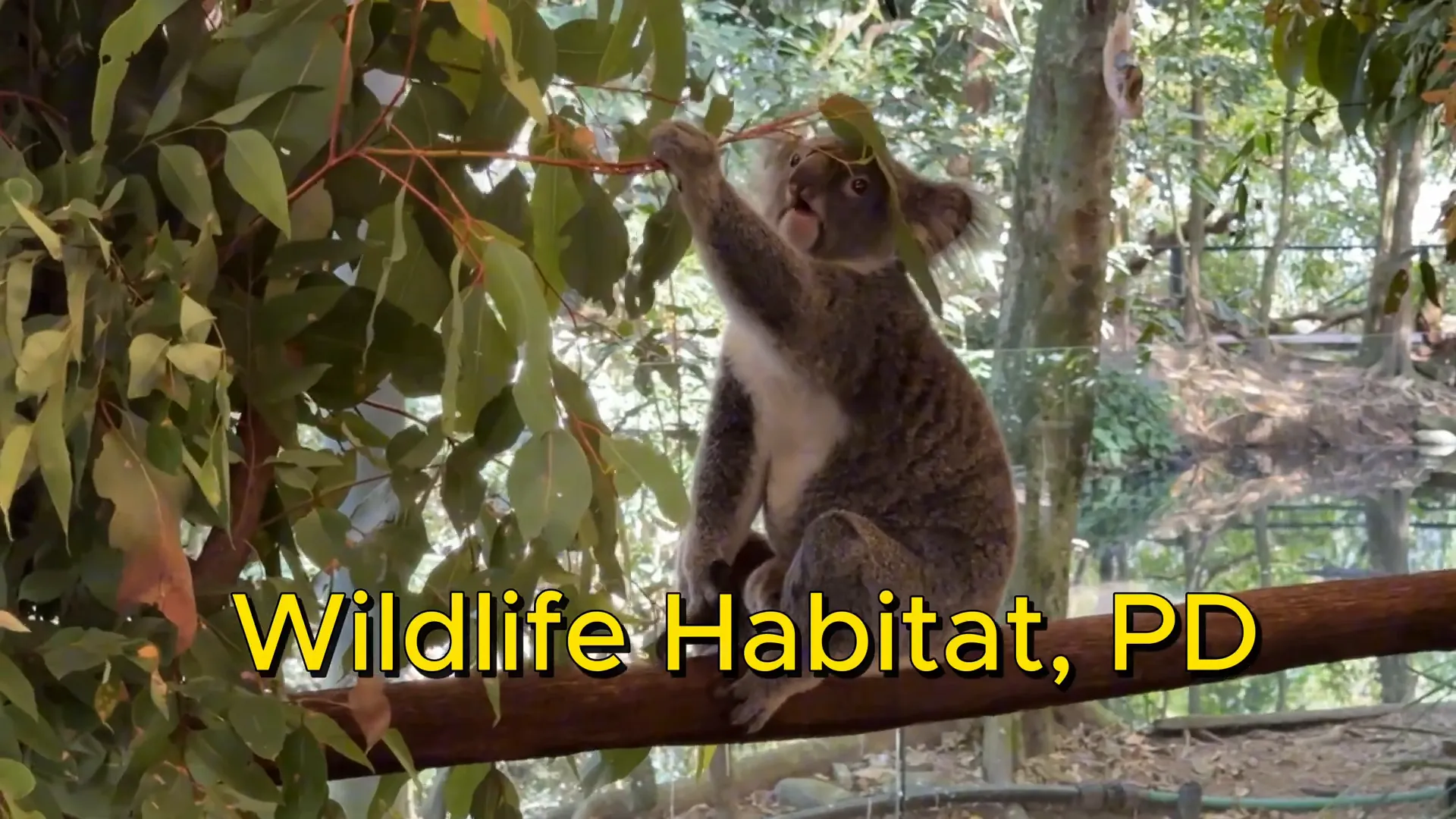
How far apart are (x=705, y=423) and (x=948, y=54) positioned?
1253mm

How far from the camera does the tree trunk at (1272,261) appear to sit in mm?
3055

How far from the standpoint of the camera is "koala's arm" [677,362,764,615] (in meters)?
1.14

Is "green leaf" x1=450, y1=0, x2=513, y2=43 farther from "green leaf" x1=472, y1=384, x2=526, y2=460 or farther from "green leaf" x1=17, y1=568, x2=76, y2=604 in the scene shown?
"green leaf" x1=17, y1=568, x2=76, y2=604

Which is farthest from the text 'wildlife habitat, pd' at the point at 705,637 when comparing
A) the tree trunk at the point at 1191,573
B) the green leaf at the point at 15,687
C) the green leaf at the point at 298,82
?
the tree trunk at the point at 1191,573

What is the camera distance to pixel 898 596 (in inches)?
41.5

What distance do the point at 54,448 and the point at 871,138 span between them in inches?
19.3

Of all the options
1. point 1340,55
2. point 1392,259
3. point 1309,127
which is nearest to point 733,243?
point 1340,55

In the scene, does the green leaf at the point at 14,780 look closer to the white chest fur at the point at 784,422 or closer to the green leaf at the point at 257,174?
the green leaf at the point at 257,174

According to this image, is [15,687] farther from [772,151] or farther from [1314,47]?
[1314,47]

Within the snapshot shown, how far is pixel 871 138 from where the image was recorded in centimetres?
73

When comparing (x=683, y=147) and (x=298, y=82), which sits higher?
(x=683, y=147)

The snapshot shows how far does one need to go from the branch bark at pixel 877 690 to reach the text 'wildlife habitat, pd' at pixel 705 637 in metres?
0.01

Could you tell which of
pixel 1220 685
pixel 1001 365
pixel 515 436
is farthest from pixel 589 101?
pixel 1220 685

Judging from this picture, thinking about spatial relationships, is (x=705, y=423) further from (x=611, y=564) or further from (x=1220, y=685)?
(x=1220, y=685)
